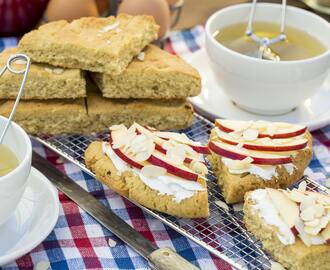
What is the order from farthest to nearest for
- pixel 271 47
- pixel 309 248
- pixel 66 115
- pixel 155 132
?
pixel 271 47, pixel 66 115, pixel 155 132, pixel 309 248

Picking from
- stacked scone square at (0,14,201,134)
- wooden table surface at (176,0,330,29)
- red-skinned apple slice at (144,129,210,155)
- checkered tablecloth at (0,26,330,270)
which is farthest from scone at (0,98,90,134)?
wooden table surface at (176,0,330,29)

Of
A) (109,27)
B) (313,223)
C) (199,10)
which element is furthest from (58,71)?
(199,10)

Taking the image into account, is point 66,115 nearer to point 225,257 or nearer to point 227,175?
point 227,175

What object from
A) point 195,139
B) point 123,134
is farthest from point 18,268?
point 195,139

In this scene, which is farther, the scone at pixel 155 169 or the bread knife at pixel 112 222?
the scone at pixel 155 169

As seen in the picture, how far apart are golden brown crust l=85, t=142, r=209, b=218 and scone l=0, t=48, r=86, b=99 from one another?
8.5 inches

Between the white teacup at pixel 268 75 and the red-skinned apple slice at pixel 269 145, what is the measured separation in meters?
0.23

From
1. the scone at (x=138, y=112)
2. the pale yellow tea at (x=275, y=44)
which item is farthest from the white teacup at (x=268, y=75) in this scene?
the scone at (x=138, y=112)

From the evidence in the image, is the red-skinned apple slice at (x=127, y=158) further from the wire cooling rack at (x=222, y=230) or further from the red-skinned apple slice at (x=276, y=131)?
the red-skinned apple slice at (x=276, y=131)

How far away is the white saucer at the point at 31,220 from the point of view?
1.11m

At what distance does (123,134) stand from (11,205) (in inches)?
11.5

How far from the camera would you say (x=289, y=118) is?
162cm

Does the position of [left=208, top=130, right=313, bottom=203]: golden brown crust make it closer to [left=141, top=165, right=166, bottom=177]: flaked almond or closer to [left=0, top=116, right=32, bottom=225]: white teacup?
[left=141, top=165, right=166, bottom=177]: flaked almond

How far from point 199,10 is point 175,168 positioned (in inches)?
45.7
